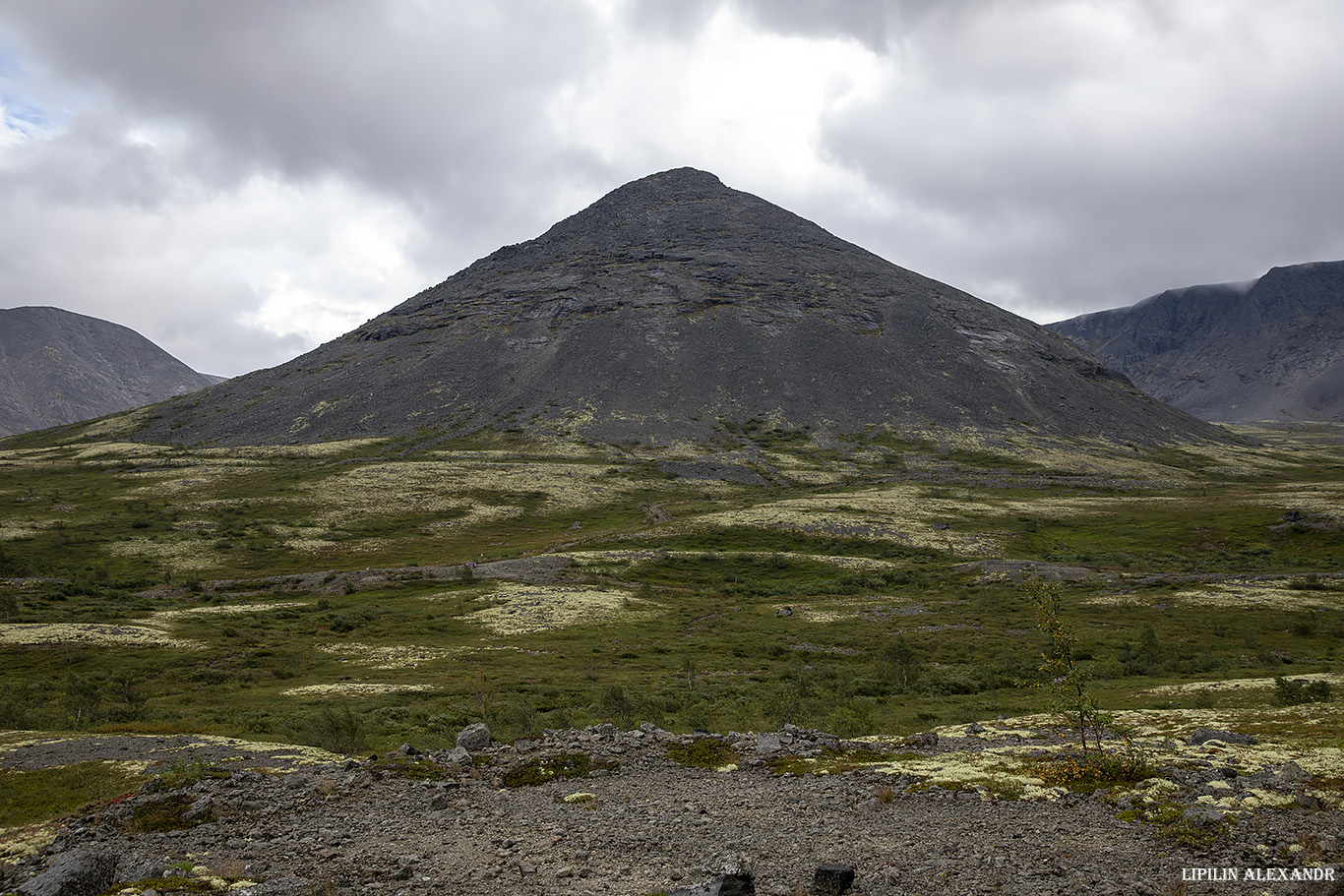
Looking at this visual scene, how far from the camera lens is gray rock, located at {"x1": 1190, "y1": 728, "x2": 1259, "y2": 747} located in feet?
68.6

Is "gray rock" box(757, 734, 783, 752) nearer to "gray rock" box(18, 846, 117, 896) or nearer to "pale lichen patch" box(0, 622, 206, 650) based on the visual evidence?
"gray rock" box(18, 846, 117, 896)

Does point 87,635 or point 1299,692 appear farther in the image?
point 87,635

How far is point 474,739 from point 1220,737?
24.2 metres

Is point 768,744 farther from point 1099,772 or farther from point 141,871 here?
point 141,871

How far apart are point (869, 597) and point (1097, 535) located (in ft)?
174

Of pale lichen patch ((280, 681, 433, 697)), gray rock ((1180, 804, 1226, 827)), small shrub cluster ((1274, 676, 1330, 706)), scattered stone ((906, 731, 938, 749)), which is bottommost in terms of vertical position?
pale lichen patch ((280, 681, 433, 697))

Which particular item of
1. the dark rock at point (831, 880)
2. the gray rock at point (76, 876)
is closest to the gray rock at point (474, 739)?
the gray rock at point (76, 876)

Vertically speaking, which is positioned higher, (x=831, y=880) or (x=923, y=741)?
(x=831, y=880)

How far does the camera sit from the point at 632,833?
16.1m

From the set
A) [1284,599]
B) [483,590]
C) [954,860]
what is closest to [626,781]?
[954,860]

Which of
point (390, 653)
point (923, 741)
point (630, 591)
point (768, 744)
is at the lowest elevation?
point (630, 591)

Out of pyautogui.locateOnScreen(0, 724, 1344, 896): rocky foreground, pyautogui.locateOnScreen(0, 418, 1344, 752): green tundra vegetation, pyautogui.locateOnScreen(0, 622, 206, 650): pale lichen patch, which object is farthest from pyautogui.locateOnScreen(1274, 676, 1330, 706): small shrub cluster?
pyautogui.locateOnScreen(0, 622, 206, 650): pale lichen patch

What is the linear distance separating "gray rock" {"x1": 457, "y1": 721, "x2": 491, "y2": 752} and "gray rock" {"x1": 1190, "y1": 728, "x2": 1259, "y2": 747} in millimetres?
22955

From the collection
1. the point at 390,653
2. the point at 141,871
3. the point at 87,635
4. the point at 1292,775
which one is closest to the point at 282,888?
the point at 141,871
